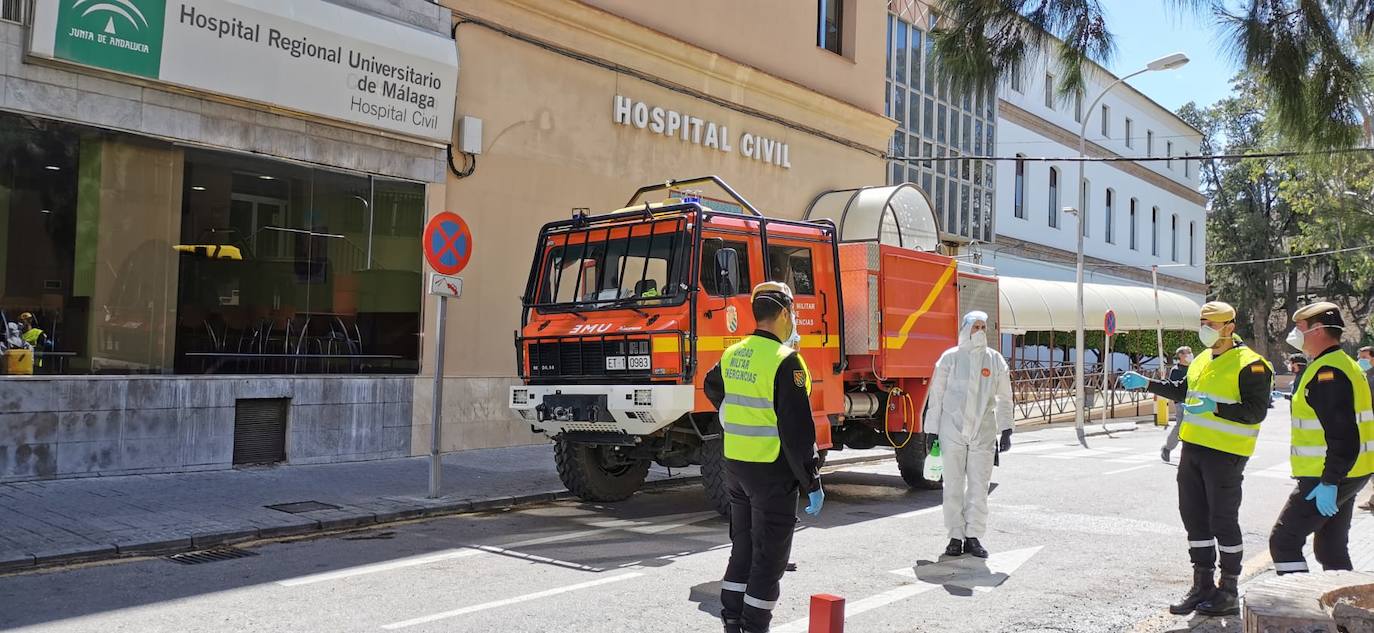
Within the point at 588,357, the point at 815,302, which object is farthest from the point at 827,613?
the point at 815,302

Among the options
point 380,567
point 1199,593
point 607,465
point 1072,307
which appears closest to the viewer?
point 1199,593

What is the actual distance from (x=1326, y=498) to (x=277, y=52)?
10.7 meters

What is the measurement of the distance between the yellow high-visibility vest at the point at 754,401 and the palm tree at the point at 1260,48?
2613 millimetres

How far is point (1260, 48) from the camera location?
20.7 ft

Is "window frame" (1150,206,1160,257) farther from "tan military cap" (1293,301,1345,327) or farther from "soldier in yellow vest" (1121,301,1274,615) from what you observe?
"tan military cap" (1293,301,1345,327)

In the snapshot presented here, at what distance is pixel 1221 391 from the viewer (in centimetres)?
608

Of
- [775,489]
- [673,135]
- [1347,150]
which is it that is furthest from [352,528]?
[673,135]

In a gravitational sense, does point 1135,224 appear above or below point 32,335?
above

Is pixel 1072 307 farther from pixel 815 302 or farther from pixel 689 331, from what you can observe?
pixel 689 331

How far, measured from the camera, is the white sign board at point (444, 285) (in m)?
10.2

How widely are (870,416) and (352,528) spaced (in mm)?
5474

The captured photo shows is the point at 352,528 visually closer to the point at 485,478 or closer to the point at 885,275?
the point at 485,478

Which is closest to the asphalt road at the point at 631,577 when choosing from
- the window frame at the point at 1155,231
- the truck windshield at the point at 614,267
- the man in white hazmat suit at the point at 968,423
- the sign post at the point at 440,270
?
the man in white hazmat suit at the point at 968,423

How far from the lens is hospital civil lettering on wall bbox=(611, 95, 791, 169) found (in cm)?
1650
